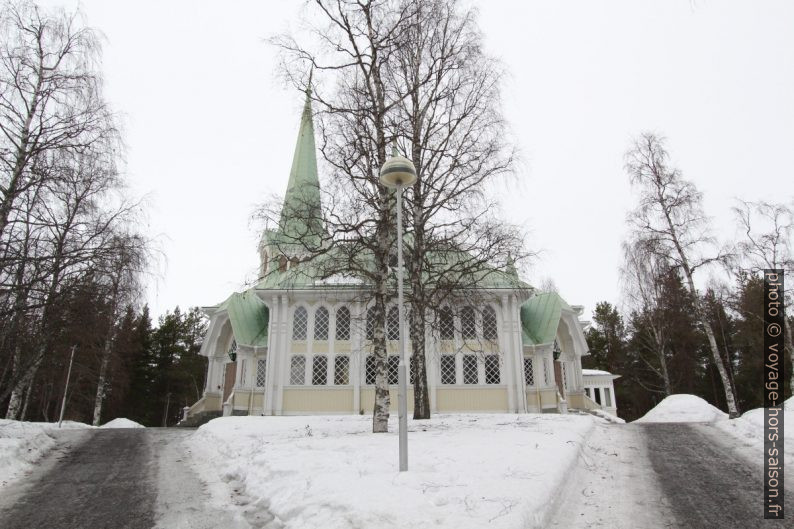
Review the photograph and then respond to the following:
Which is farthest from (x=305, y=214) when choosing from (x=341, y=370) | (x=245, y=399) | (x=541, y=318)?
(x=541, y=318)

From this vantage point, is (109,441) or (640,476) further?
(109,441)

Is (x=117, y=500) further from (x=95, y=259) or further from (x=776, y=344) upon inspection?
(x=776, y=344)

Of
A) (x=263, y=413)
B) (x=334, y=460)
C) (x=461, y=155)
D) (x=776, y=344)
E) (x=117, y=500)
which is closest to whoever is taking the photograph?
(x=117, y=500)

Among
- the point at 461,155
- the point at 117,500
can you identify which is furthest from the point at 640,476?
the point at 461,155

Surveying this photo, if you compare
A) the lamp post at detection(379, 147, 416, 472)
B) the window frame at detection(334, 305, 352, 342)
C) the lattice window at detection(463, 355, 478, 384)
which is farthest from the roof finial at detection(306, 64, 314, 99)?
the lattice window at detection(463, 355, 478, 384)

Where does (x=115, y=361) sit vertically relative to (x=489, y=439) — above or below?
above

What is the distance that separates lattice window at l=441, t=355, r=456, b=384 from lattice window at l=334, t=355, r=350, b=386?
13.6 ft

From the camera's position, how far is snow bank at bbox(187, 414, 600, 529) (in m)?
4.62

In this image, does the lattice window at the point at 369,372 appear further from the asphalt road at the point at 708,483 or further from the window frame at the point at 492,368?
the asphalt road at the point at 708,483

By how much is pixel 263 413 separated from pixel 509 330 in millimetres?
11184

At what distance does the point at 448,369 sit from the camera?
848 inches

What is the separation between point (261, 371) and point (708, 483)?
1901 centimetres

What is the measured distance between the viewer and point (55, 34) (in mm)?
11352

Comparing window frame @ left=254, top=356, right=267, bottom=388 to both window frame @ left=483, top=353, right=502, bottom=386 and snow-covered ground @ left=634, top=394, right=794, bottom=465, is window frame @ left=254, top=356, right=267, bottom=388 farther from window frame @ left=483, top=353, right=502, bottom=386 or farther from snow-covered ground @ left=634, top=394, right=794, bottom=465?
snow-covered ground @ left=634, top=394, right=794, bottom=465
